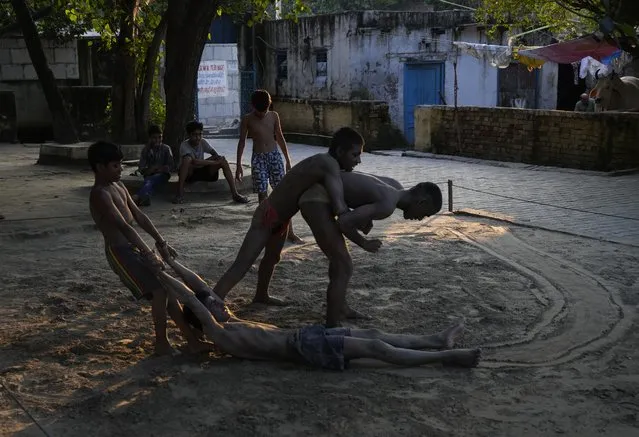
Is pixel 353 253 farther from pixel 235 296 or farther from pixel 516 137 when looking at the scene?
pixel 516 137

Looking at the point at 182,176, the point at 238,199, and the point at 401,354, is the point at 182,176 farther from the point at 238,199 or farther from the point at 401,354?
the point at 401,354

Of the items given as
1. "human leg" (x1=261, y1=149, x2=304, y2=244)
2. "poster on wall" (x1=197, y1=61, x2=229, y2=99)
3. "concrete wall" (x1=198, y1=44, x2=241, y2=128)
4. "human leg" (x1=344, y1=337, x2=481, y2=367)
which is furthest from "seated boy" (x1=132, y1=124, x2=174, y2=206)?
"poster on wall" (x1=197, y1=61, x2=229, y2=99)

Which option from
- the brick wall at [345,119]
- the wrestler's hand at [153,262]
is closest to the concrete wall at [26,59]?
the brick wall at [345,119]

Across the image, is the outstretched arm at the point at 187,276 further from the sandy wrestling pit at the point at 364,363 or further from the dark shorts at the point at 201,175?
Answer: the dark shorts at the point at 201,175

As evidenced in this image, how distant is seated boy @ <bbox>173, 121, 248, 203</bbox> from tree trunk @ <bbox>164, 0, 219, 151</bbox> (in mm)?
1168

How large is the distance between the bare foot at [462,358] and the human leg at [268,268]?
6.08ft

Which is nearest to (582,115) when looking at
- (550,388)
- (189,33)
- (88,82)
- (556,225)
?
(556,225)

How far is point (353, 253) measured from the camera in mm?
8227

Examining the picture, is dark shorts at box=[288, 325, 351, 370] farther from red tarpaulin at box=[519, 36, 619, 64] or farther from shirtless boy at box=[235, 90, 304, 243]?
red tarpaulin at box=[519, 36, 619, 64]

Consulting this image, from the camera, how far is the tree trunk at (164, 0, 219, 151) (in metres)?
12.0

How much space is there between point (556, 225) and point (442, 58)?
47.2ft

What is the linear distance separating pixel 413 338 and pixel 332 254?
90 cm

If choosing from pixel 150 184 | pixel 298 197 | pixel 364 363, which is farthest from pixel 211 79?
pixel 364 363

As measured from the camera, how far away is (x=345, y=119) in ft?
70.8
